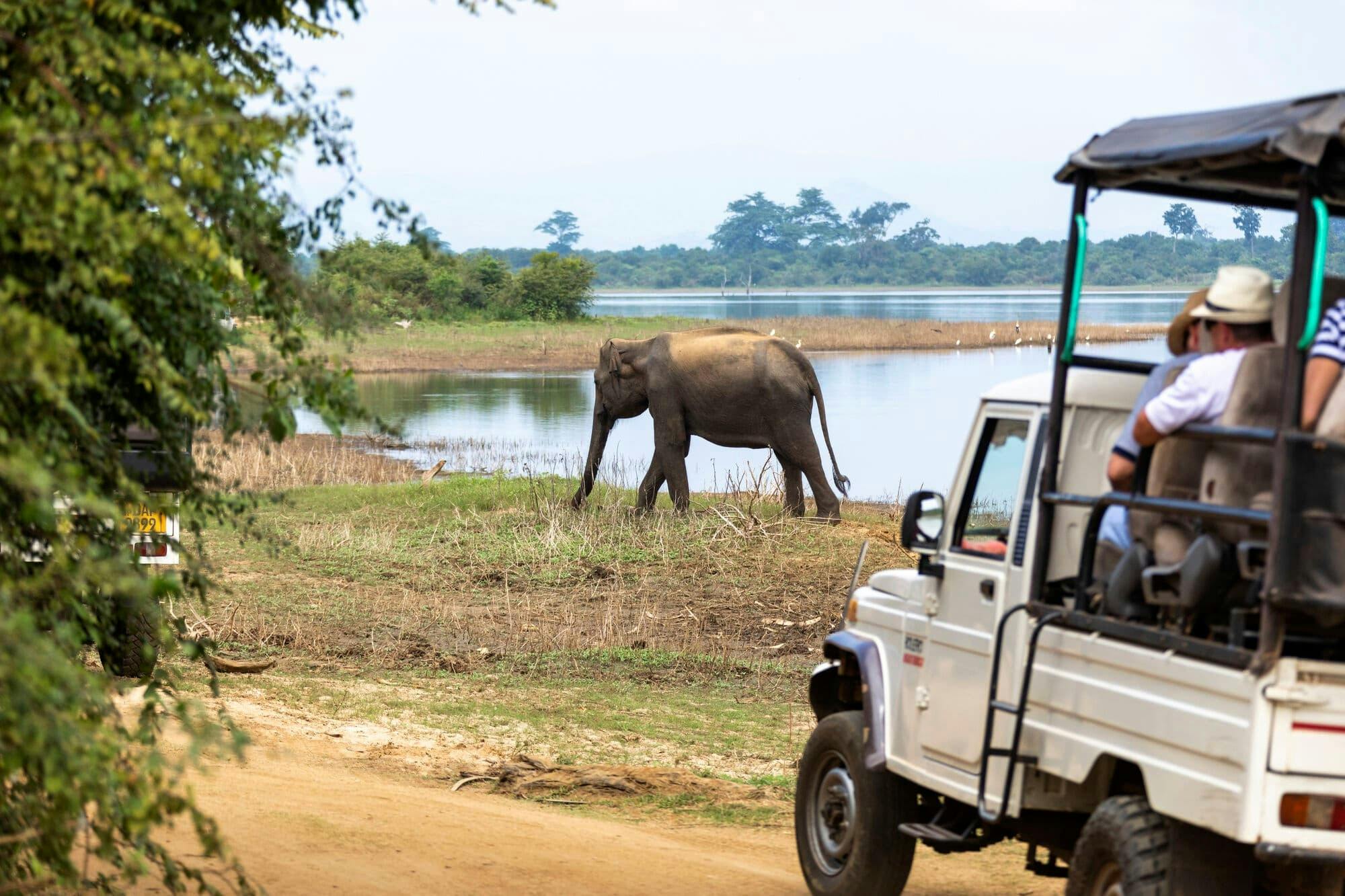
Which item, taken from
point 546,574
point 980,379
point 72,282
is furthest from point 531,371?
point 72,282

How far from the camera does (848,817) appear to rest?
6957 millimetres

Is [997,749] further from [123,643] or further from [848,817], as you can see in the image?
[123,643]

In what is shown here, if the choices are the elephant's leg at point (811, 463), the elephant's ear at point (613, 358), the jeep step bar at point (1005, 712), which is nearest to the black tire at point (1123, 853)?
the jeep step bar at point (1005, 712)

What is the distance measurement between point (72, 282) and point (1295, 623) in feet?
11.1

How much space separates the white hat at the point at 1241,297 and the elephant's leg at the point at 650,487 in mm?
15419

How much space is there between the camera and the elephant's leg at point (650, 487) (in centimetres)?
2052

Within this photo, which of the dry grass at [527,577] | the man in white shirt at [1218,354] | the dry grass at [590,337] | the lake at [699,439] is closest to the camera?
the man in white shirt at [1218,354]

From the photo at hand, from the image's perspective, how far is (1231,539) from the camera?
4.78 metres

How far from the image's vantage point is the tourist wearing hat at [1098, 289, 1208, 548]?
5.28 m

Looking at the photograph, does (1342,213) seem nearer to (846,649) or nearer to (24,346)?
(846,649)

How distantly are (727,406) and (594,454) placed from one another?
1775mm

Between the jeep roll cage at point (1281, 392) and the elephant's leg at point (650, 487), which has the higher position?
the jeep roll cage at point (1281, 392)

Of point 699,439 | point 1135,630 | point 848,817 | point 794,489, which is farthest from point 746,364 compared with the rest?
point 1135,630

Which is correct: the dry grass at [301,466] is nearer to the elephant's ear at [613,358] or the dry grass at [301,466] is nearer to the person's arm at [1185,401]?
the elephant's ear at [613,358]
